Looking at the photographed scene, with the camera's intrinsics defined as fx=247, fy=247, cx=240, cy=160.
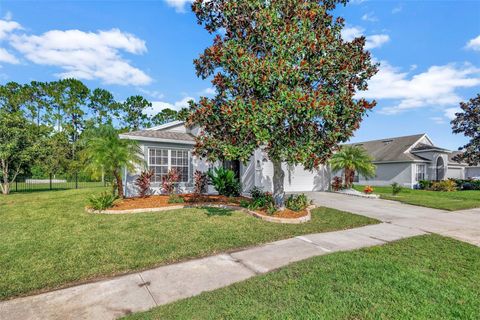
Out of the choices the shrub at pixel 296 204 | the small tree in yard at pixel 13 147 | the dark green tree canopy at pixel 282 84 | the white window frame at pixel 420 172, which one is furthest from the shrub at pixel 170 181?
the white window frame at pixel 420 172

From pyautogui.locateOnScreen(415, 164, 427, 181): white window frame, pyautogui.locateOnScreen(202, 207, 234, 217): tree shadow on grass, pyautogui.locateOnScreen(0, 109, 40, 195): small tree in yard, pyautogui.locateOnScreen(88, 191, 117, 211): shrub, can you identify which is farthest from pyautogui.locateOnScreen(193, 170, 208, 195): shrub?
pyautogui.locateOnScreen(415, 164, 427, 181): white window frame

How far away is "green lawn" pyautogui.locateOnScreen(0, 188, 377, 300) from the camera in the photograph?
435 centimetres

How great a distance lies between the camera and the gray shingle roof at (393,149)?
2367 centimetres

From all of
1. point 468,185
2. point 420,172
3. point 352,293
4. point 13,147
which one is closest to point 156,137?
point 352,293

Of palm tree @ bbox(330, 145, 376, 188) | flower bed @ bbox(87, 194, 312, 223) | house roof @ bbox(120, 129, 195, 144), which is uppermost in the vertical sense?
house roof @ bbox(120, 129, 195, 144)

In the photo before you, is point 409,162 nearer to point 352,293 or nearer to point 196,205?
point 196,205

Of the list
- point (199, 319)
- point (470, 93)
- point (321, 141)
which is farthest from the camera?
point (470, 93)

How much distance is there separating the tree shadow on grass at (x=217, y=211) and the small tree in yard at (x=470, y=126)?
91.9ft

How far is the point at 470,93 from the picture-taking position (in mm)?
25500

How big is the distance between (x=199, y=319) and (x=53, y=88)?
47.6 metres

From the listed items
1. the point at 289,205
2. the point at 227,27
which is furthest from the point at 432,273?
the point at 227,27

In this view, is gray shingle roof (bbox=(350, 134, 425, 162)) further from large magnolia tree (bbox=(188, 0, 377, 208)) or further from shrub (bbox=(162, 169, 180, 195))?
shrub (bbox=(162, 169, 180, 195))

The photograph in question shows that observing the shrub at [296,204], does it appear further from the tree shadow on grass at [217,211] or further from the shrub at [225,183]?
the shrub at [225,183]

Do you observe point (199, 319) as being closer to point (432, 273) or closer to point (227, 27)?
point (432, 273)
